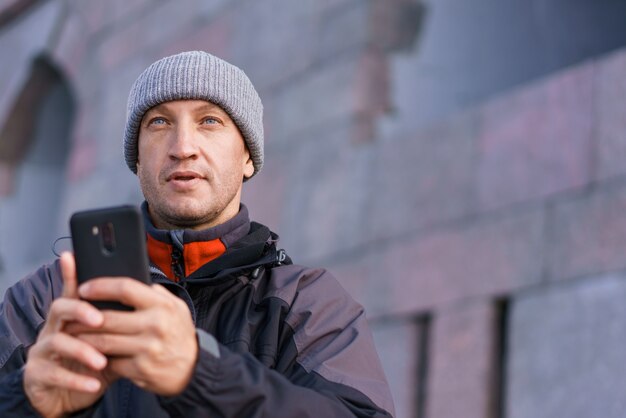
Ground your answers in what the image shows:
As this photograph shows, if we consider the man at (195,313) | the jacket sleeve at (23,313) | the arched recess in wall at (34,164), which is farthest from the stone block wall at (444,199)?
the jacket sleeve at (23,313)

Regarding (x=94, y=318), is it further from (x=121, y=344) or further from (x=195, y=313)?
(x=195, y=313)

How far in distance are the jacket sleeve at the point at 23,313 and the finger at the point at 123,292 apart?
0.41 metres

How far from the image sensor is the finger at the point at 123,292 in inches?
94.1

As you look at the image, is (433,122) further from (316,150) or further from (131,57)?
(131,57)

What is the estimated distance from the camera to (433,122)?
695 cm

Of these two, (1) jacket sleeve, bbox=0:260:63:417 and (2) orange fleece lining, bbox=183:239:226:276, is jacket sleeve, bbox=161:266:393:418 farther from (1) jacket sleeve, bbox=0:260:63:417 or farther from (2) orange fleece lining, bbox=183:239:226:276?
(1) jacket sleeve, bbox=0:260:63:417

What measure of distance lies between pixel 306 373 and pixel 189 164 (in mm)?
595

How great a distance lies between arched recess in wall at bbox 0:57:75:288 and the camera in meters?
10.8

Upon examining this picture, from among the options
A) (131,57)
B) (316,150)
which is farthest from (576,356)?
(131,57)

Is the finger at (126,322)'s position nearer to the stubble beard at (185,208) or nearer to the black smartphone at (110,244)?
the black smartphone at (110,244)

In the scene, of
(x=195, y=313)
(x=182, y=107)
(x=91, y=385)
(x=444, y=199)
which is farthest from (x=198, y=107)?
(x=444, y=199)

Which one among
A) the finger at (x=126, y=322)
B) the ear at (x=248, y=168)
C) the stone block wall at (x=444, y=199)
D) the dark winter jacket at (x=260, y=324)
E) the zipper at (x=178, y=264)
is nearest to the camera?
the finger at (x=126, y=322)

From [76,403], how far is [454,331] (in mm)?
3942

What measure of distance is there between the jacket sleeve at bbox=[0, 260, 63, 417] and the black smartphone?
1.23ft
